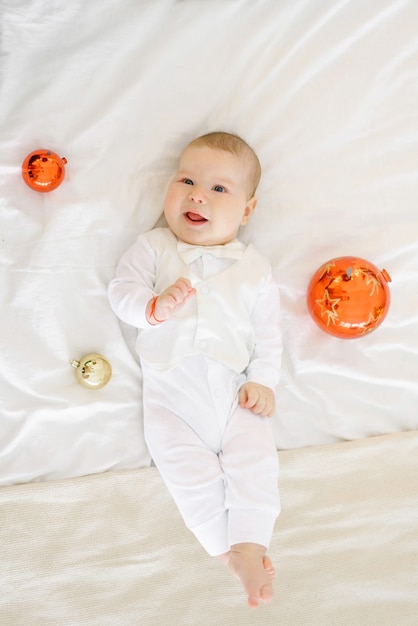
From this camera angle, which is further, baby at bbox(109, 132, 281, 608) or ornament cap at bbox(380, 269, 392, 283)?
ornament cap at bbox(380, 269, 392, 283)

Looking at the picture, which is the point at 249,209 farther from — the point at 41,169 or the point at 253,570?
the point at 253,570

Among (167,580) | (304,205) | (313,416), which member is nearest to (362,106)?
(304,205)

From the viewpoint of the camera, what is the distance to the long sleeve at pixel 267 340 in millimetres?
1438

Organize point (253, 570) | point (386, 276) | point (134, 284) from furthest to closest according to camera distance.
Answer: point (386, 276) → point (134, 284) → point (253, 570)

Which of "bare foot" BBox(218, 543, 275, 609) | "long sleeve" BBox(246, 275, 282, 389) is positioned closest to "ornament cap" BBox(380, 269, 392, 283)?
"long sleeve" BBox(246, 275, 282, 389)

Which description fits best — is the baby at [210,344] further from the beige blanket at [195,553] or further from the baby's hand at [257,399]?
the beige blanket at [195,553]

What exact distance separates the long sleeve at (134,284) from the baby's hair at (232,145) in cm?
25

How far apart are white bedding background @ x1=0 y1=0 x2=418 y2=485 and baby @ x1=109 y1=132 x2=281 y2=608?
0.31ft

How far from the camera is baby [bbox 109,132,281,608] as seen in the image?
1307 millimetres

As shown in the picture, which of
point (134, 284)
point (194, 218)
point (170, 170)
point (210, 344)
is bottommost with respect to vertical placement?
point (210, 344)

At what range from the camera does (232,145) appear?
1448 mm

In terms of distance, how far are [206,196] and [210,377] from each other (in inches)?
14.9

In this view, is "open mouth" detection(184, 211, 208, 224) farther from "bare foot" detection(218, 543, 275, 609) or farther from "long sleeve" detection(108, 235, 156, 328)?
"bare foot" detection(218, 543, 275, 609)

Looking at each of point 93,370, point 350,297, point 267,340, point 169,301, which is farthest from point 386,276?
point 93,370
